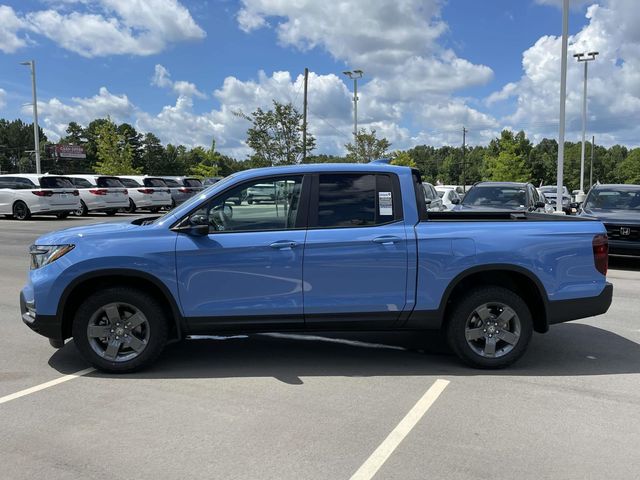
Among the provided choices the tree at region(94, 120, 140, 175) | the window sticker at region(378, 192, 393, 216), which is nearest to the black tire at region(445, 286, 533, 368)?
the window sticker at region(378, 192, 393, 216)

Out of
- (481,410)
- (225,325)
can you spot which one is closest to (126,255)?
(225,325)

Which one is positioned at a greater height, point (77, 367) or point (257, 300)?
point (257, 300)

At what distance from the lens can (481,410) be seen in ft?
Answer: 13.7

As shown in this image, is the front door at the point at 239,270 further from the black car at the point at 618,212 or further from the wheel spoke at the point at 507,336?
the black car at the point at 618,212

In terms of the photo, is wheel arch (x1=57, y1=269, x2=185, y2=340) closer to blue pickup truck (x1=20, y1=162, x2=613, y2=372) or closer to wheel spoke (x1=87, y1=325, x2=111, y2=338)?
blue pickup truck (x1=20, y1=162, x2=613, y2=372)

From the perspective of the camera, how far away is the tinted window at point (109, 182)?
24.9 metres

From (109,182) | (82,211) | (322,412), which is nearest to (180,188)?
(109,182)

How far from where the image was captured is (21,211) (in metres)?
21.7

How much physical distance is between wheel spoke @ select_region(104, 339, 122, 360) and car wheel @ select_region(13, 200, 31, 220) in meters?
19.1

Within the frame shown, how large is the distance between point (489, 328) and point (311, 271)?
167cm

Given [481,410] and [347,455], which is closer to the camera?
[347,455]

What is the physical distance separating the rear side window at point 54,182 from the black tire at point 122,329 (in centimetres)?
1900

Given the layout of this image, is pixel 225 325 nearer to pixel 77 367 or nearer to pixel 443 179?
pixel 77 367

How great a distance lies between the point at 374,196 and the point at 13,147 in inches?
5541
